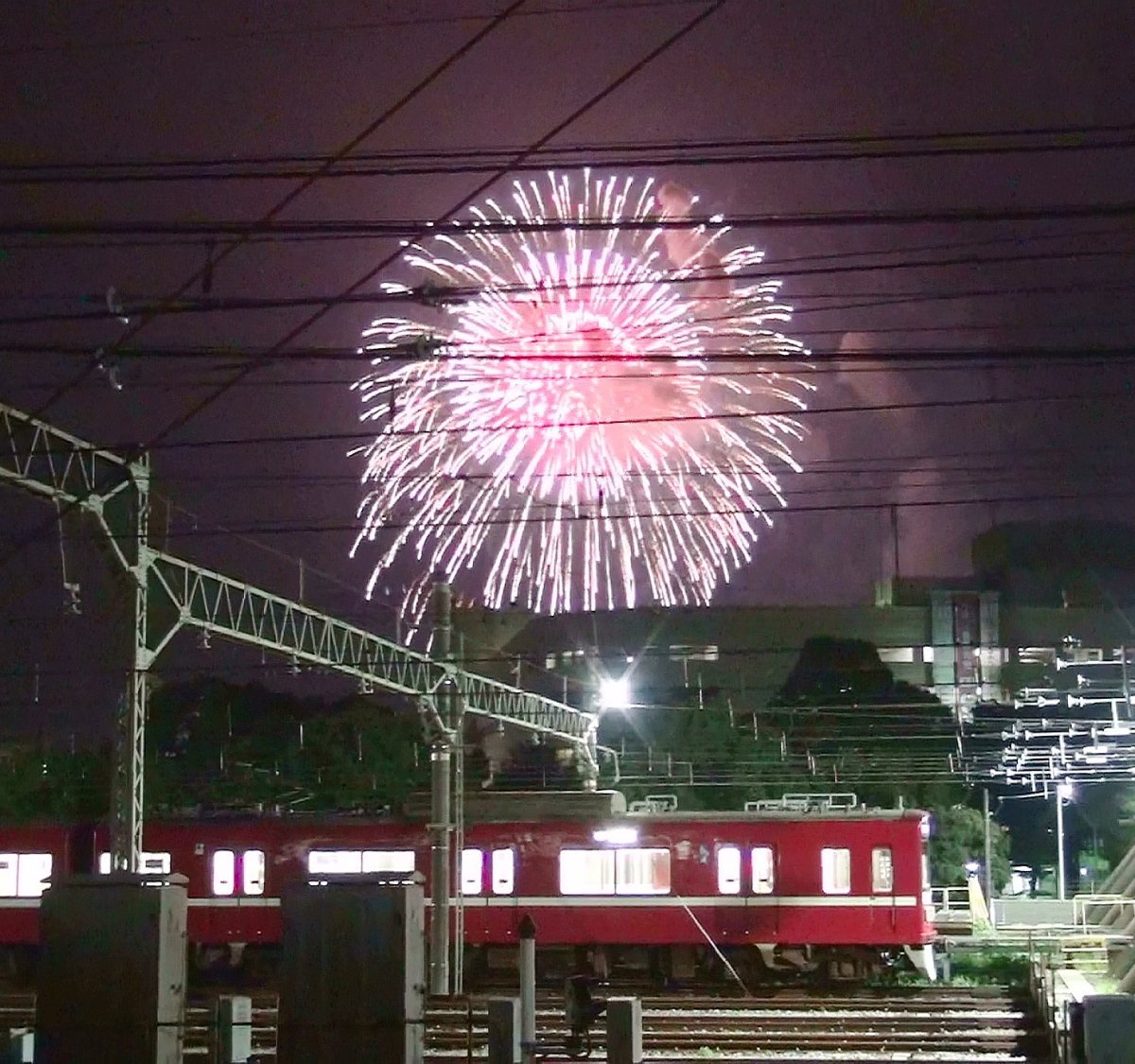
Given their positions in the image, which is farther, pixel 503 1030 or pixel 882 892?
pixel 882 892

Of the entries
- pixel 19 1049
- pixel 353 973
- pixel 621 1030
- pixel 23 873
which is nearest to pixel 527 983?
pixel 621 1030

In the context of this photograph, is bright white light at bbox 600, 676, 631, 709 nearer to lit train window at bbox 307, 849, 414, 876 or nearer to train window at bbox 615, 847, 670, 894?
train window at bbox 615, 847, 670, 894

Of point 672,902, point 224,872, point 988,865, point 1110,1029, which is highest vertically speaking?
point 224,872

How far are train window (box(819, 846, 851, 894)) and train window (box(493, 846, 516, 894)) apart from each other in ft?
17.1

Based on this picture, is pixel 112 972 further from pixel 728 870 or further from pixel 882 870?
pixel 882 870

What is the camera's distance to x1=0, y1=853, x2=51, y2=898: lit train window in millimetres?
29156

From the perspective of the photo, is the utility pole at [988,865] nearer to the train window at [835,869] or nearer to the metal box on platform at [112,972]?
the train window at [835,869]

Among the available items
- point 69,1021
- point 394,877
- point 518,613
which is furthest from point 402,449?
point 518,613

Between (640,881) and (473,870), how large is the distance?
2948 millimetres

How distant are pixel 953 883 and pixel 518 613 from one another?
23615 mm

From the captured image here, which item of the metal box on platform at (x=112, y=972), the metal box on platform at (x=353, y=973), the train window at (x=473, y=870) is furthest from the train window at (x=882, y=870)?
the metal box on platform at (x=112, y=972)

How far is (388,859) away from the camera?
28.0 m

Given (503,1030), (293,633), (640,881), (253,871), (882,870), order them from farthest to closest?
(253,871) → (640,881) → (882,870) → (293,633) → (503,1030)

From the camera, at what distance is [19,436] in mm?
16938
